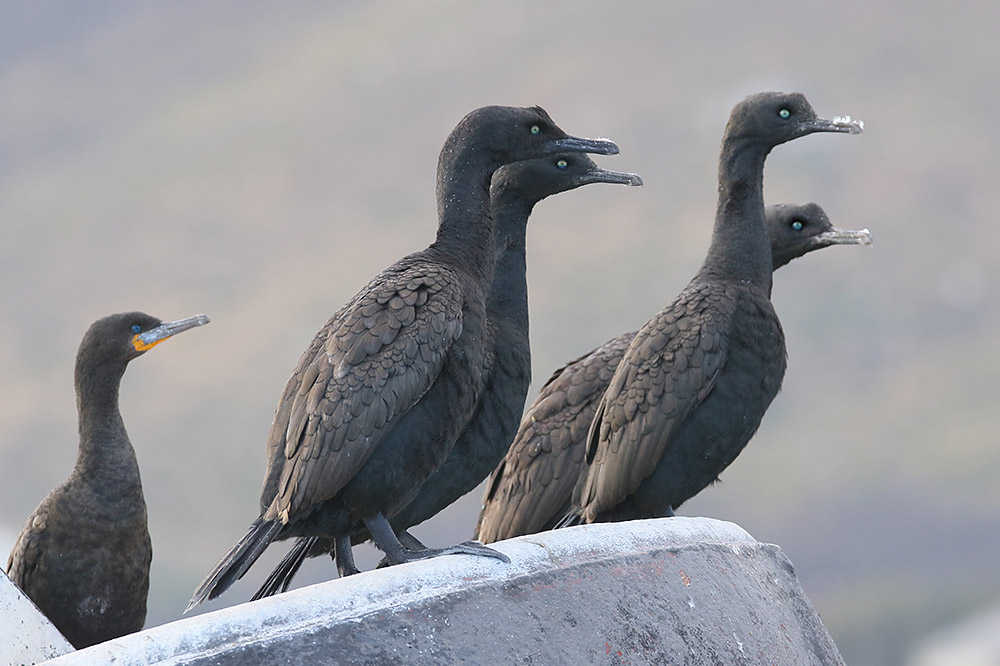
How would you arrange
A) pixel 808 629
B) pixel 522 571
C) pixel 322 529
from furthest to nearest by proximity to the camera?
pixel 322 529, pixel 808 629, pixel 522 571

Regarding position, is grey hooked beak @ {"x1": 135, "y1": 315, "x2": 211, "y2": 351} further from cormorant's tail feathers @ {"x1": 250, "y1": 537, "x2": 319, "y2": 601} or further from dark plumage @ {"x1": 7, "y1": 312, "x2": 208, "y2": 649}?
cormorant's tail feathers @ {"x1": 250, "y1": 537, "x2": 319, "y2": 601}

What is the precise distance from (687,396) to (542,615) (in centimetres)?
421

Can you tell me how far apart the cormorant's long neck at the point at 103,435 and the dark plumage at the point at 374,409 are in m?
1.92

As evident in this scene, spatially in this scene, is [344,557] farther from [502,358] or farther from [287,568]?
[502,358]

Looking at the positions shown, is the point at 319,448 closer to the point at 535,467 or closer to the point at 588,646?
the point at 588,646

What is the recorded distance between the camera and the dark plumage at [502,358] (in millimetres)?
5160

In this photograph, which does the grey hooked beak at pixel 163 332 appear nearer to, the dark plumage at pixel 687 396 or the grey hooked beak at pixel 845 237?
the dark plumage at pixel 687 396

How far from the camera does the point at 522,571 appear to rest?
6.73 feet

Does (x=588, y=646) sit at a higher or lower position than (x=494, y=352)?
lower

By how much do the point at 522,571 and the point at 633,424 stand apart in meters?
4.15

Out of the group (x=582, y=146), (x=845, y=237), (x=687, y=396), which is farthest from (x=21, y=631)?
(x=845, y=237)

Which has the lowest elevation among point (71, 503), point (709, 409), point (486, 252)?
point (71, 503)

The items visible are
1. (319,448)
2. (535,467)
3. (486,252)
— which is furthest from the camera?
(535,467)

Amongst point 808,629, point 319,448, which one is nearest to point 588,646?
point 808,629
